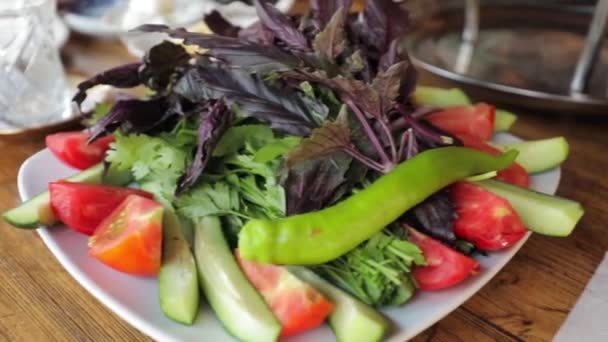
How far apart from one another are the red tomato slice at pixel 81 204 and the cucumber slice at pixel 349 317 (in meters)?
0.23

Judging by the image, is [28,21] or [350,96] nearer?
[350,96]

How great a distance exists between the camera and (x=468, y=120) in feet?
2.80

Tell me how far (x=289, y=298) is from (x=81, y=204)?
26 cm

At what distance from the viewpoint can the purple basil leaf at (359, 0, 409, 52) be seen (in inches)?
31.4

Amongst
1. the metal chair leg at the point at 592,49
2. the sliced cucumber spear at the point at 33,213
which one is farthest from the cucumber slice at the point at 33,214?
the metal chair leg at the point at 592,49

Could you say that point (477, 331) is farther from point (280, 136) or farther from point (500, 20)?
point (500, 20)

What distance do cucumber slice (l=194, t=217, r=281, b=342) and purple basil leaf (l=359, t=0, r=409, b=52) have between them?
12.4 inches

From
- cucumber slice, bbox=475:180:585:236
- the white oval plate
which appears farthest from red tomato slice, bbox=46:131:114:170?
cucumber slice, bbox=475:180:585:236

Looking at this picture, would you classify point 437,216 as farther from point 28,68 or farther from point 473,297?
point 28,68

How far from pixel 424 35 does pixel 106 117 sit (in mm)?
731

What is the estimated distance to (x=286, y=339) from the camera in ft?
1.83

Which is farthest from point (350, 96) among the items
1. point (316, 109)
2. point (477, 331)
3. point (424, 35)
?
point (424, 35)

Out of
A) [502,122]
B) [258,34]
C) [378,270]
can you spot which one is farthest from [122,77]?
[502,122]

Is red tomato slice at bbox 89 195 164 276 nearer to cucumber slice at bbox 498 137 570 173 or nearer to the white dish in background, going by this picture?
cucumber slice at bbox 498 137 570 173
